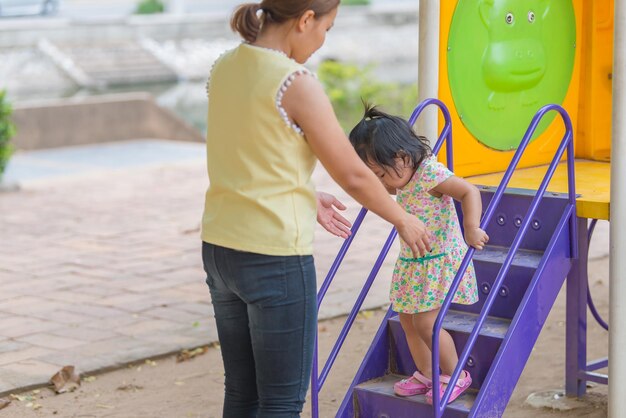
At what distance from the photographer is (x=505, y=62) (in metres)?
4.63

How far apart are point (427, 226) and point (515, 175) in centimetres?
115

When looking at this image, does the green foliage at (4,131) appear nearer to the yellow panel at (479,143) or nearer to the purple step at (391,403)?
the yellow panel at (479,143)

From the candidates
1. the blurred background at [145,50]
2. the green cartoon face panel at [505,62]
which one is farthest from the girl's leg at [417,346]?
the blurred background at [145,50]

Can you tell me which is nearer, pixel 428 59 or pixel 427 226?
pixel 427 226

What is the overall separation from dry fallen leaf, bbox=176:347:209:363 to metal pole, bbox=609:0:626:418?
2215 millimetres

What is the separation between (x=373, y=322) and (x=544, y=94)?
5.93ft

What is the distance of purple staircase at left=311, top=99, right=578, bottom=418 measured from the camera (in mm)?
3631

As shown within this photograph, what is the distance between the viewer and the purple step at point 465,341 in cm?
375

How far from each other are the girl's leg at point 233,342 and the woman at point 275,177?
2 cm

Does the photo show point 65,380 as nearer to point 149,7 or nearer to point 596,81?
point 596,81

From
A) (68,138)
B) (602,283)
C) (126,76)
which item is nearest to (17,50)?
(126,76)

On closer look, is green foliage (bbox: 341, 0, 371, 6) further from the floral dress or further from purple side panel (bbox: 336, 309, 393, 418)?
the floral dress

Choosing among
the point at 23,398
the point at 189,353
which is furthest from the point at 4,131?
the point at 23,398

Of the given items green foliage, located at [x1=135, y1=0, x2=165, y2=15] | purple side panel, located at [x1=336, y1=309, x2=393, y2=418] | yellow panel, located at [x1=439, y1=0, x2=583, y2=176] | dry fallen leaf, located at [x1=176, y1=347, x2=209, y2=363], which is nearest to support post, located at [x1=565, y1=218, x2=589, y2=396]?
yellow panel, located at [x1=439, y1=0, x2=583, y2=176]
